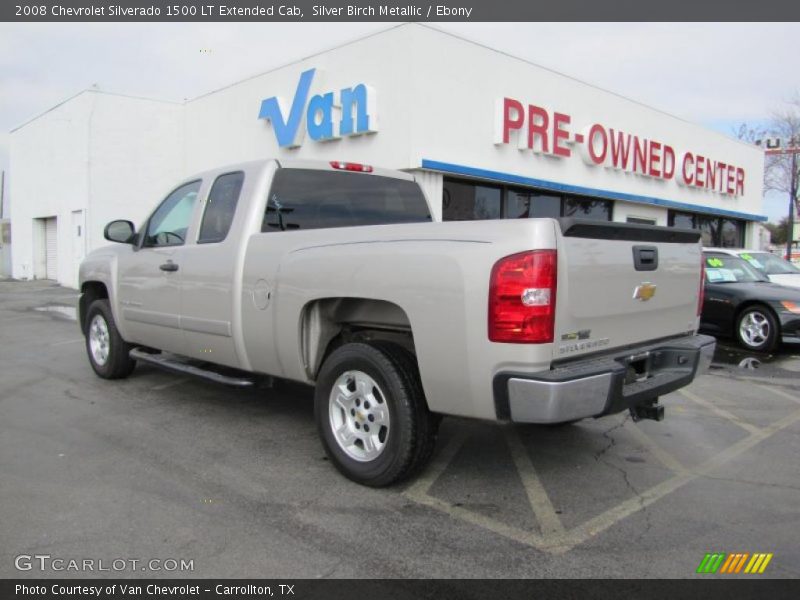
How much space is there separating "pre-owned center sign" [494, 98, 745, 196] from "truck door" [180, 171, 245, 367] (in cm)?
874

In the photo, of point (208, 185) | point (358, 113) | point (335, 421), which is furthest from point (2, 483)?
point (358, 113)

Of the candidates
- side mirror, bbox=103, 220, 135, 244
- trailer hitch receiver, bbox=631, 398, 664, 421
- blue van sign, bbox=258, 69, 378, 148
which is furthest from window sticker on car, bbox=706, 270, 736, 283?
side mirror, bbox=103, 220, 135, 244

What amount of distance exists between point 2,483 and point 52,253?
19.2 m

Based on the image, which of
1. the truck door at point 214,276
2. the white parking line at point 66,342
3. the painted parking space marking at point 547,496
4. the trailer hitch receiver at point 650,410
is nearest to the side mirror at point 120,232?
the truck door at point 214,276

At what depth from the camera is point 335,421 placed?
12.9 ft

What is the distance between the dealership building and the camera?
11500mm

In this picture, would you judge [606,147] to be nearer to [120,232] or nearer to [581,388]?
[120,232]

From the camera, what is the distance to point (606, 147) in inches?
608

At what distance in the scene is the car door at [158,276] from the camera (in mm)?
5184

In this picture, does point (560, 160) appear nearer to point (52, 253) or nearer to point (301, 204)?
point (301, 204)

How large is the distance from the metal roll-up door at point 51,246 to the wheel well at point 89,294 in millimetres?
14943

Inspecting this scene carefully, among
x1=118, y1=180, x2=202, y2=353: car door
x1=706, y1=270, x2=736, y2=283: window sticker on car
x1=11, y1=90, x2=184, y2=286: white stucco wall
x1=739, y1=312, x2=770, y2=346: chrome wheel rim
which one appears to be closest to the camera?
x1=118, y1=180, x2=202, y2=353: car door

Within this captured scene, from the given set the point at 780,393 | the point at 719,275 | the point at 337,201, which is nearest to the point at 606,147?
the point at 719,275

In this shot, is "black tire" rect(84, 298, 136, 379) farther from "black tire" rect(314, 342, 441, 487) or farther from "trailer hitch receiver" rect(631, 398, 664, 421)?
"trailer hitch receiver" rect(631, 398, 664, 421)
